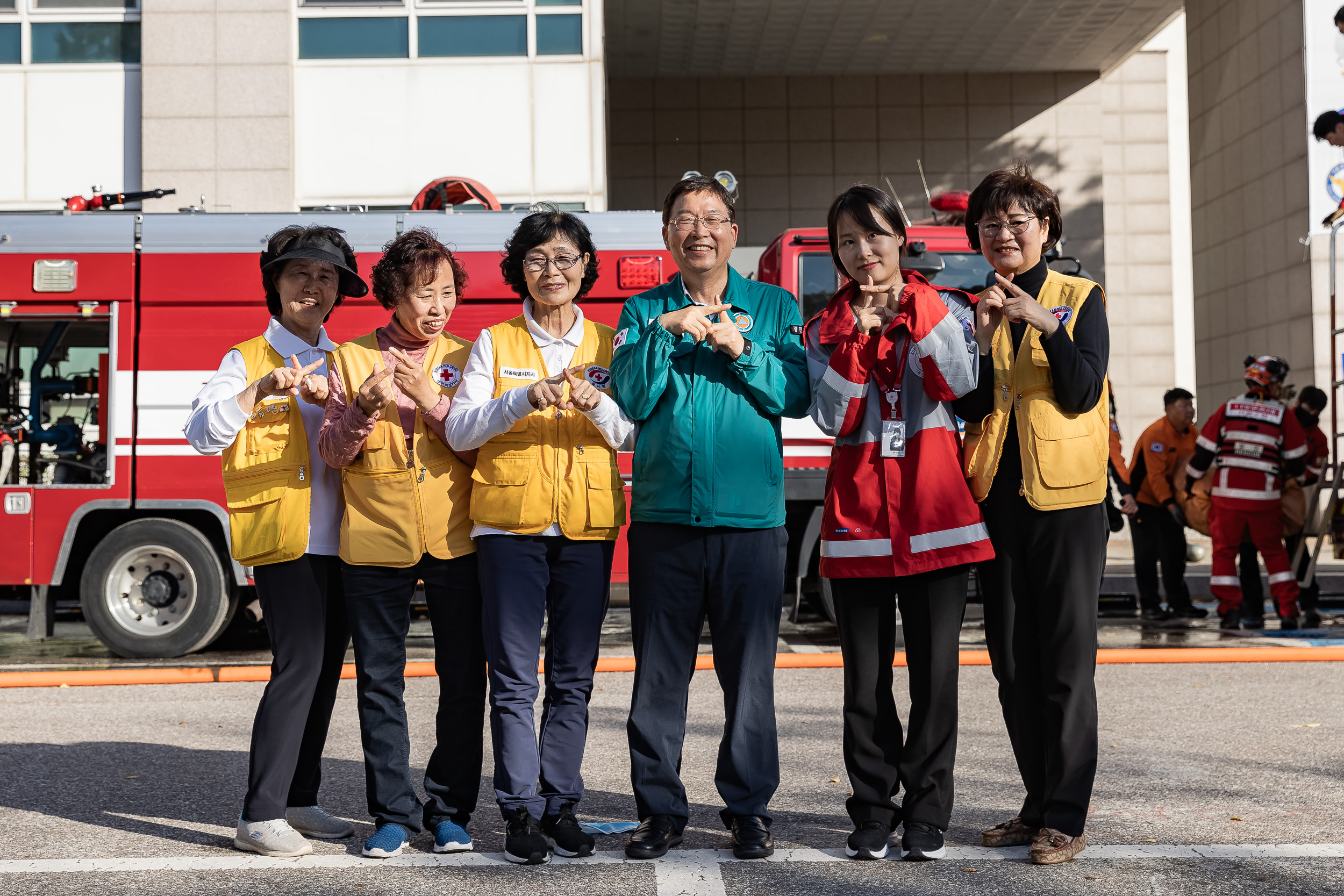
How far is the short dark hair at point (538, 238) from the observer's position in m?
4.01

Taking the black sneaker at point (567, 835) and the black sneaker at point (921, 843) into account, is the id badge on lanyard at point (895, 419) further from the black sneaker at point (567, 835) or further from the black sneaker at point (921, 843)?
the black sneaker at point (567, 835)

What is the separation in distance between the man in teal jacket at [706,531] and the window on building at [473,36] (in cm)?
1117

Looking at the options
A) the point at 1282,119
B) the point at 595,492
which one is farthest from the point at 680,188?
the point at 1282,119

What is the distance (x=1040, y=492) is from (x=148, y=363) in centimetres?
654

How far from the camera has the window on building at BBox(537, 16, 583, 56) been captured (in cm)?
1426

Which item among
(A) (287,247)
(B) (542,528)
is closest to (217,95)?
(A) (287,247)

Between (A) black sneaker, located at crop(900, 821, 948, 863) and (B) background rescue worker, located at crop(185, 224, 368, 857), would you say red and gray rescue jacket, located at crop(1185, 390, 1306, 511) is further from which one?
(B) background rescue worker, located at crop(185, 224, 368, 857)

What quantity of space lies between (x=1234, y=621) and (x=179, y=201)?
11353mm

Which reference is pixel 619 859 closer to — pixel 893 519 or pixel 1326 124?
pixel 893 519

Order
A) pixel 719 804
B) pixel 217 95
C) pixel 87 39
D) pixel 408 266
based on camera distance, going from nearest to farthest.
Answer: pixel 408 266
pixel 719 804
pixel 217 95
pixel 87 39

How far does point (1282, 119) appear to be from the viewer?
47.3 feet

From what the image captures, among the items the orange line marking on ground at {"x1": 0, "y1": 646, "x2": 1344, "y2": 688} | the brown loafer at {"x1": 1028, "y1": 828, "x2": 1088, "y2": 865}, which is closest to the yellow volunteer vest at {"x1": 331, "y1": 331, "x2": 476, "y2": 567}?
the brown loafer at {"x1": 1028, "y1": 828, "x2": 1088, "y2": 865}

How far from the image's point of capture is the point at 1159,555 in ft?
33.9

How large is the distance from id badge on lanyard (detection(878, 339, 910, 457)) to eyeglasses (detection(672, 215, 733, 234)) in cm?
68
